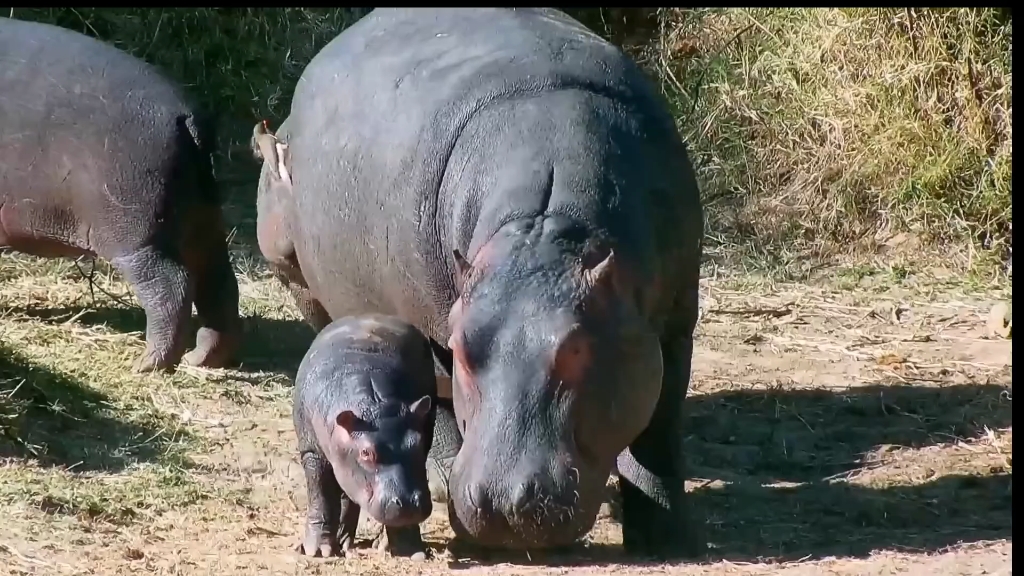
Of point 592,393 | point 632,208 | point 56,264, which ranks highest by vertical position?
point 632,208

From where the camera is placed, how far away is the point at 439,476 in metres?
4.49

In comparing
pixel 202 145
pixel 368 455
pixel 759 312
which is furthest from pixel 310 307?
pixel 759 312

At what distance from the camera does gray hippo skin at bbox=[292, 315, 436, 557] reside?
382 centimetres

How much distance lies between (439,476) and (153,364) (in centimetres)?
236

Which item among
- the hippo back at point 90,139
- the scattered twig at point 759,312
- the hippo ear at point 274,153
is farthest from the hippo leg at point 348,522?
the scattered twig at point 759,312

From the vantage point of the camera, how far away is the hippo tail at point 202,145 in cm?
648

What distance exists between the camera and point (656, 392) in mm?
3645

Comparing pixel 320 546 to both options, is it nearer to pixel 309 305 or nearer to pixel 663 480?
pixel 663 480

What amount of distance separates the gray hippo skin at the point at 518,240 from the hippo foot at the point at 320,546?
1.58 ft

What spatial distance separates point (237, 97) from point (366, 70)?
16.8ft

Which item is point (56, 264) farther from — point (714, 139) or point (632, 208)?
point (632, 208)

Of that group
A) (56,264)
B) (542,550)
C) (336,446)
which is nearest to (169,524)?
(336,446)

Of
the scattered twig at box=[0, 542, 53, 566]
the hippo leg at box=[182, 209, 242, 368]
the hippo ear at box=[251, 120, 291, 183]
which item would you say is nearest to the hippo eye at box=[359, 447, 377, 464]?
the scattered twig at box=[0, 542, 53, 566]

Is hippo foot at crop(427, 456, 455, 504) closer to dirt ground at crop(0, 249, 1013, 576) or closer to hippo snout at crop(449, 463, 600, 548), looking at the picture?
dirt ground at crop(0, 249, 1013, 576)
